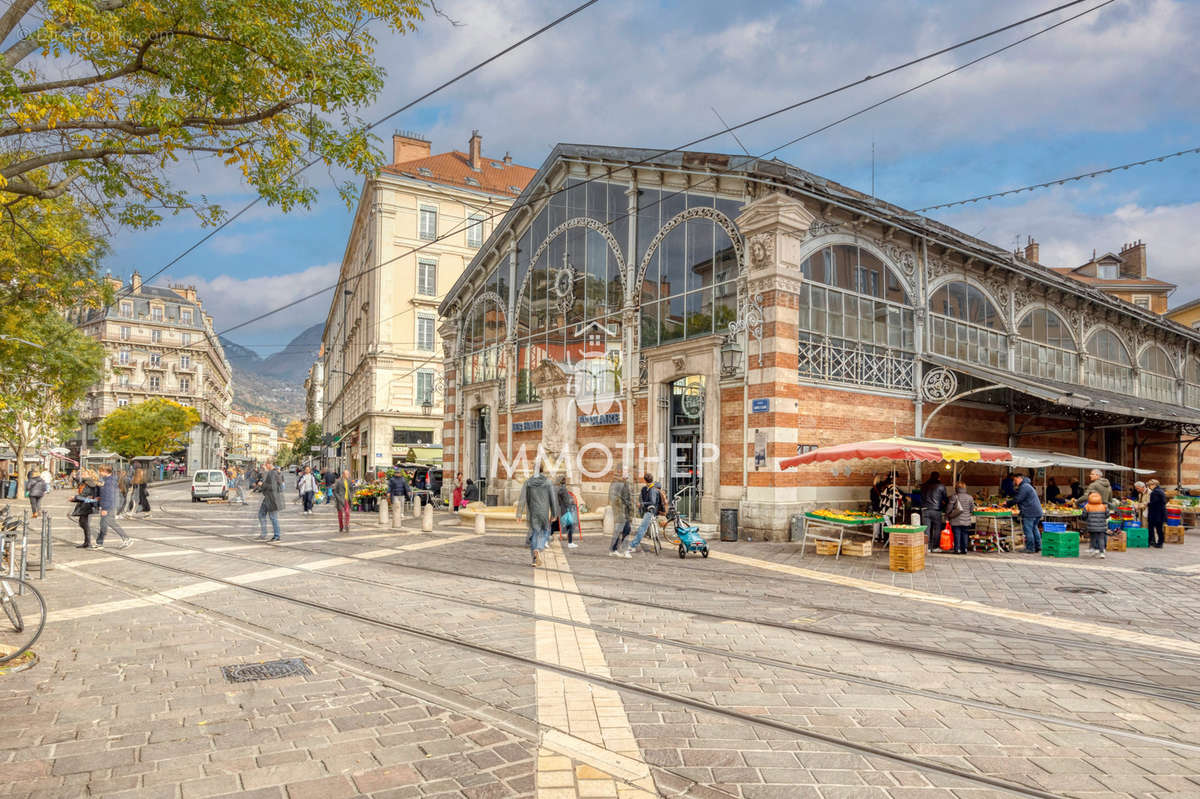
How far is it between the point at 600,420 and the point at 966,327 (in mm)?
11404

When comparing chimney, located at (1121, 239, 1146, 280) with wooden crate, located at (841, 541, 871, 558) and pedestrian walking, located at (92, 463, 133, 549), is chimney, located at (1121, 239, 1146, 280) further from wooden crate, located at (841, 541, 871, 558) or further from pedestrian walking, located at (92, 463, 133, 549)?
pedestrian walking, located at (92, 463, 133, 549)

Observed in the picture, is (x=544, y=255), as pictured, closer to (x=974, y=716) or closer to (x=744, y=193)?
(x=744, y=193)

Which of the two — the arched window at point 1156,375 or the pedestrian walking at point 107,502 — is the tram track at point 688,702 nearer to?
the pedestrian walking at point 107,502

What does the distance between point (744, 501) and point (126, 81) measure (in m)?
14.1

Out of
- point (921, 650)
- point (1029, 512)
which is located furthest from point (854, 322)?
point (921, 650)

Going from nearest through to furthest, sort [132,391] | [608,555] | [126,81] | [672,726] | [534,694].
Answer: [672,726] → [534,694] → [126,81] → [608,555] → [132,391]

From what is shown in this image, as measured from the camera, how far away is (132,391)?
84.9 metres

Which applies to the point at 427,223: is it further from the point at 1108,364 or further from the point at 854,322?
the point at 1108,364

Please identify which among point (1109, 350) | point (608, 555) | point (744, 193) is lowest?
point (608, 555)

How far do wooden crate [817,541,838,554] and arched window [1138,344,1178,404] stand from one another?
76.8 feet

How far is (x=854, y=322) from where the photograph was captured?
19.1 metres

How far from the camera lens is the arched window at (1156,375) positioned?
30469 millimetres

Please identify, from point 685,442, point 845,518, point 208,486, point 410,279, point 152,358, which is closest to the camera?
point 845,518

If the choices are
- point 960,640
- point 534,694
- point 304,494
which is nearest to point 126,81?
point 534,694
